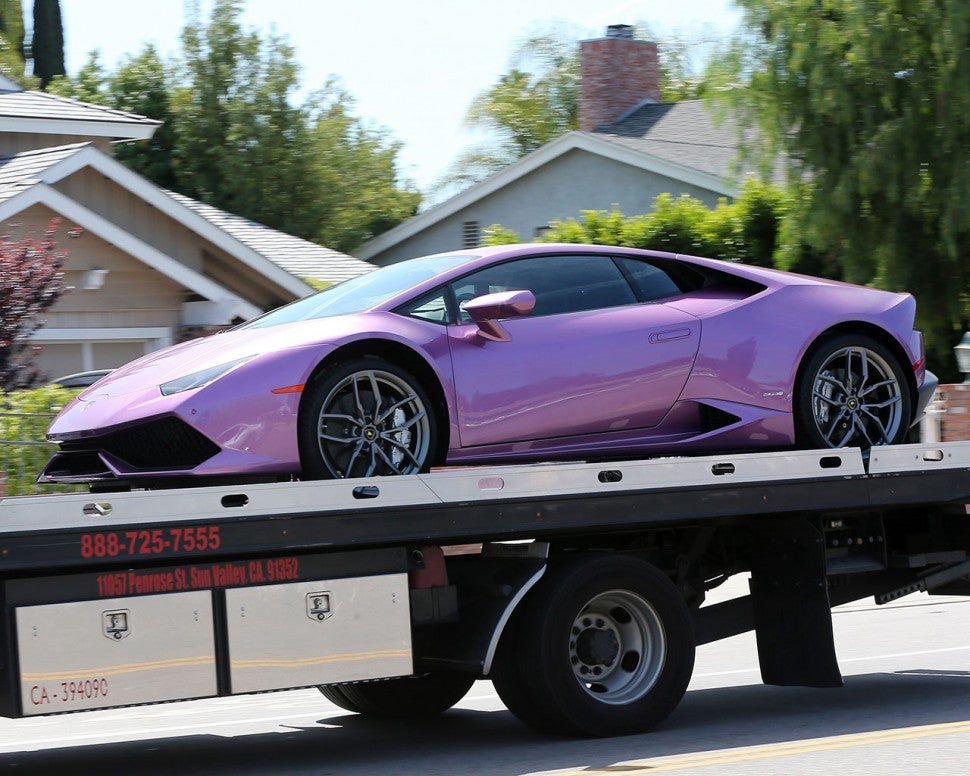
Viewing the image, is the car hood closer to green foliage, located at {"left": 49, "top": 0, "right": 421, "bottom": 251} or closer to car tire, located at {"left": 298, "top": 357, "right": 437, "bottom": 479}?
car tire, located at {"left": 298, "top": 357, "right": 437, "bottom": 479}

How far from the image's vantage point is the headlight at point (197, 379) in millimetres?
6285

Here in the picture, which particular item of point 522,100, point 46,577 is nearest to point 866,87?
point 46,577

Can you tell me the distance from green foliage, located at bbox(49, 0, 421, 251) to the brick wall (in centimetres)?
2318

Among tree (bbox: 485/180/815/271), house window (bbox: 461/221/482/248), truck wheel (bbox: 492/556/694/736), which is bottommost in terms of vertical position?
truck wheel (bbox: 492/556/694/736)

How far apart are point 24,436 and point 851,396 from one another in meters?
5.79

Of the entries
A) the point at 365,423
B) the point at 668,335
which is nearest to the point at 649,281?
the point at 668,335

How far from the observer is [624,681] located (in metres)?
7.40

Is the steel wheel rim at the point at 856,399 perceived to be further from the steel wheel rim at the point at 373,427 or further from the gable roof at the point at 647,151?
the gable roof at the point at 647,151

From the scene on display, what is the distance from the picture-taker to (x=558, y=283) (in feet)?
24.0

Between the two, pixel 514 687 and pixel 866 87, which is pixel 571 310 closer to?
pixel 514 687

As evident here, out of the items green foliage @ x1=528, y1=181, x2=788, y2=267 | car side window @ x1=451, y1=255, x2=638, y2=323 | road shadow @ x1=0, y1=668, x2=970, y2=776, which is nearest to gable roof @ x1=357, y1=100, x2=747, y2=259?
green foliage @ x1=528, y1=181, x2=788, y2=267

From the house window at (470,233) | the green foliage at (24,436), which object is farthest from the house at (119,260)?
the house window at (470,233)

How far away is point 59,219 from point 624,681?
31.9 feet

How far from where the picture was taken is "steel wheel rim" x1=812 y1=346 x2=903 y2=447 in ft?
25.3
